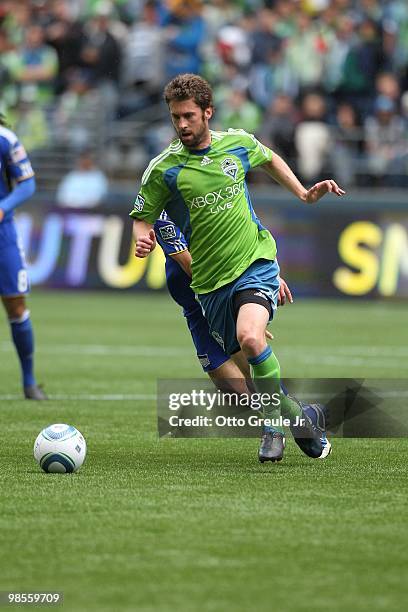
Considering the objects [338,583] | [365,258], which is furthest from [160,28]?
[338,583]

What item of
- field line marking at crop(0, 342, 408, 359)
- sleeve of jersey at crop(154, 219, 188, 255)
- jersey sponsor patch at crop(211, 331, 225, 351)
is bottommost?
field line marking at crop(0, 342, 408, 359)

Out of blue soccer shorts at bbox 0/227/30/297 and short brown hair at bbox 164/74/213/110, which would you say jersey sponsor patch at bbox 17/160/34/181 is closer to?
blue soccer shorts at bbox 0/227/30/297

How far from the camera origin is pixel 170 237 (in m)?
8.12

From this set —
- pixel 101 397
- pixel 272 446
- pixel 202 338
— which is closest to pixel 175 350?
pixel 101 397

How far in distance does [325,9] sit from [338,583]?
1829cm

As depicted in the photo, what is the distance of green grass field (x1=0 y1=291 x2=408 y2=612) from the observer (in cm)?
464

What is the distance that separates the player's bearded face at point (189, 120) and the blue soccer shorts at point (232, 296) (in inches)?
31.9

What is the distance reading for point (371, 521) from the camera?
582 centimetres

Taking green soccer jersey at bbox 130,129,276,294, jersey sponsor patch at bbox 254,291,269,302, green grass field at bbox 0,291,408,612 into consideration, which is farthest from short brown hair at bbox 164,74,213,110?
green grass field at bbox 0,291,408,612

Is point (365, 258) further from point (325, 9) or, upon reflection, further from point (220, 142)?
point (220, 142)

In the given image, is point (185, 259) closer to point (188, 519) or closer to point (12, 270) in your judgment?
point (188, 519)

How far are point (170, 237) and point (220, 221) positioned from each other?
55cm

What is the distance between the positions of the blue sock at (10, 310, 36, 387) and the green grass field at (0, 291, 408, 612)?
10.0 inches
